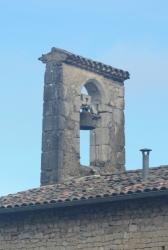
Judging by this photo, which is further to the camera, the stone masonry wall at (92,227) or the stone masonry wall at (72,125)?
the stone masonry wall at (72,125)

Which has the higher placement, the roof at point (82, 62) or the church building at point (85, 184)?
the roof at point (82, 62)

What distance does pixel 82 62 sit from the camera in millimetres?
20375

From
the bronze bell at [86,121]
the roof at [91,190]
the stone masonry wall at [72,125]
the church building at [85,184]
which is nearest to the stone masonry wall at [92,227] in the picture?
the church building at [85,184]

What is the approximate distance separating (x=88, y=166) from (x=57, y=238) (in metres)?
3.85

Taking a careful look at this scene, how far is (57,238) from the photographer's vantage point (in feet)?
54.6

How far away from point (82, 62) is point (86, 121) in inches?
49.2

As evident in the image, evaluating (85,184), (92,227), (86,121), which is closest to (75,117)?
(86,121)

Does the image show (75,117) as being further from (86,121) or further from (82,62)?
(82,62)

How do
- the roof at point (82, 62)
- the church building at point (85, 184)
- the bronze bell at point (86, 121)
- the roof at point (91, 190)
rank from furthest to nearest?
1. the bronze bell at point (86, 121)
2. the roof at point (82, 62)
3. the church building at point (85, 184)
4. the roof at point (91, 190)

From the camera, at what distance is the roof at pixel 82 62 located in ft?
66.2

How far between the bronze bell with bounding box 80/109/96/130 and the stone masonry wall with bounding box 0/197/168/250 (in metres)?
3.62

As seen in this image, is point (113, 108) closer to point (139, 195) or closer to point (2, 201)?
point (2, 201)

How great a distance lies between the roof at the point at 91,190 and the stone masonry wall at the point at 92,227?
27cm

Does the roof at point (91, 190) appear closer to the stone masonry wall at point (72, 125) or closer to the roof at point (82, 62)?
the stone masonry wall at point (72, 125)
